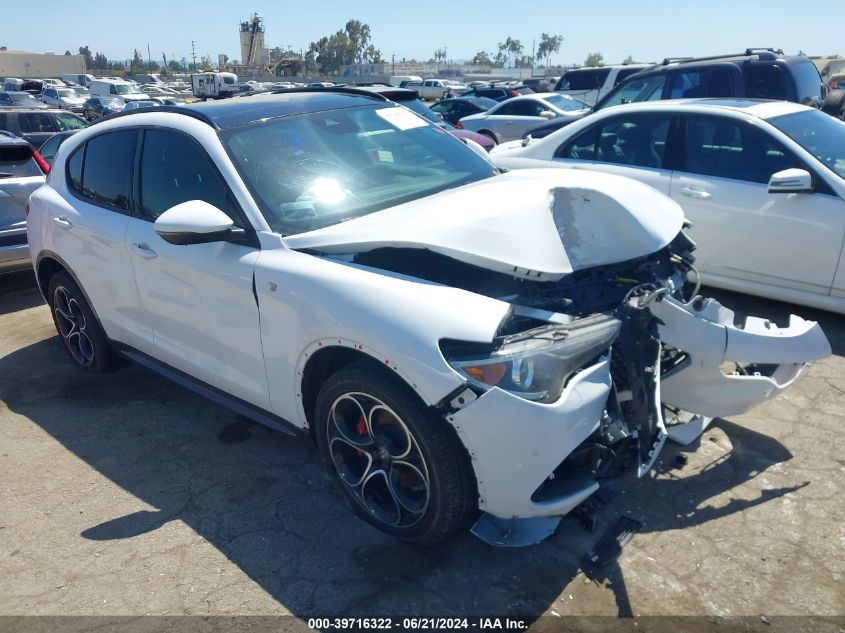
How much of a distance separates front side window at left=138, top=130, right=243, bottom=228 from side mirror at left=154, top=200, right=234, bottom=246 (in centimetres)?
18

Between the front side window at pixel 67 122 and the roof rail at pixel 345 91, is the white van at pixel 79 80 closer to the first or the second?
the front side window at pixel 67 122

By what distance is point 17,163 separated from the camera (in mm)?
6746

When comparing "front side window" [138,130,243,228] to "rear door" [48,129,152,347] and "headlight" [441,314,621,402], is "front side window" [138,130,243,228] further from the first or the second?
"headlight" [441,314,621,402]

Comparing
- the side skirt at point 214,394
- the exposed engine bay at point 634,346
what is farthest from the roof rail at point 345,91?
the side skirt at point 214,394

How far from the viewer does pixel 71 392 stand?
15.5ft

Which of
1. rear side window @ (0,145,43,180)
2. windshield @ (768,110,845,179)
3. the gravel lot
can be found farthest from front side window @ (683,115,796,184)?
rear side window @ (0,145,43,180)

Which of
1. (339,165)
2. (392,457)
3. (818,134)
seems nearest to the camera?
(392,457)

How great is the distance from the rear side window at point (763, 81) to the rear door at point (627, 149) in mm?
3574

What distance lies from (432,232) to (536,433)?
3.23 ft

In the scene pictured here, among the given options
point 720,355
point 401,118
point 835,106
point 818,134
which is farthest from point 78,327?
point 835,106

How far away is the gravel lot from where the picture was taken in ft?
8.81

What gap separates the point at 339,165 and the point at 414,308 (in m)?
1.28

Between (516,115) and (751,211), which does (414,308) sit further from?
Answer: (516,115)

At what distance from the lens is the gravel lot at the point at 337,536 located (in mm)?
2686
